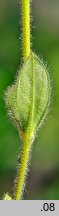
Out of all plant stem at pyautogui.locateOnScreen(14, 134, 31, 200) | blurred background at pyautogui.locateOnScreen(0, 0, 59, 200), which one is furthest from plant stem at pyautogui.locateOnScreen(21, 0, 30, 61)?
blurred background at pyautogui.locateOnScreen(0, 0, 59, 200)

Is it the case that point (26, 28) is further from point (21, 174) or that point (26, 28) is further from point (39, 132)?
point (39, 132)

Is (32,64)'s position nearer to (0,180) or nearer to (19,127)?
(19,127)

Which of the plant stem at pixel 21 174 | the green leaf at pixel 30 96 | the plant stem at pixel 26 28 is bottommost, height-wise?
the plant stem at pixel 21 174

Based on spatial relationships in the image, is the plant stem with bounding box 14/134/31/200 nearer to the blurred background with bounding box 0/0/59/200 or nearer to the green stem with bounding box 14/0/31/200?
the green stem with bounding box 14/0/31/200

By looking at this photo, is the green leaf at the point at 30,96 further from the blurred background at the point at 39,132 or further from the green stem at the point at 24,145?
the blurred background at the point at 39,132

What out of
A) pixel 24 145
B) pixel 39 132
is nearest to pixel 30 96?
pixel 24 145

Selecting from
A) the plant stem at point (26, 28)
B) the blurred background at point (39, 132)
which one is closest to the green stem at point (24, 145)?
the plant stem at point (26, 28)
